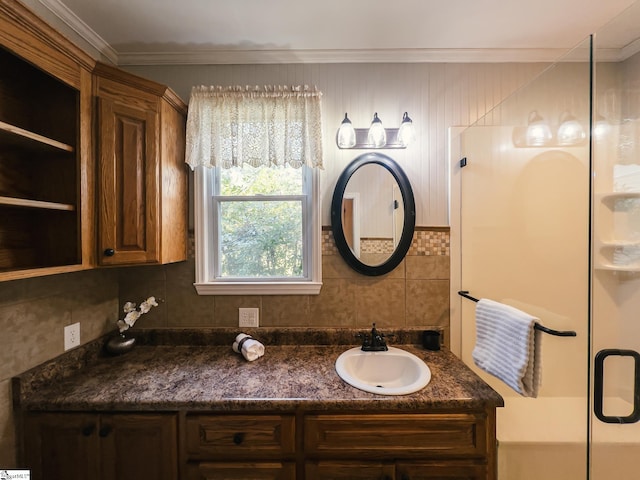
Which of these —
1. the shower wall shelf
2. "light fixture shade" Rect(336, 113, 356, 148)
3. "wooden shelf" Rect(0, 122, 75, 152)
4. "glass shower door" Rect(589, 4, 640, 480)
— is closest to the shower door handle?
"glass shower door" Rect(589, 4, 640, 480)

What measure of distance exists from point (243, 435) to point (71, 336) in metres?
1.02

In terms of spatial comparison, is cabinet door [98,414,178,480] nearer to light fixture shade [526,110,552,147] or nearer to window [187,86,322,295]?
window [187,86,322,295]

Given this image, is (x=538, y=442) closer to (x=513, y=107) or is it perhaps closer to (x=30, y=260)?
(x=513, y=107)

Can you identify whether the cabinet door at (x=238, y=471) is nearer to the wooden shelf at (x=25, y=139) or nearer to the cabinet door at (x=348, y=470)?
the cabinet door at (x=348, y=470)

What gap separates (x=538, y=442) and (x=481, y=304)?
63 cm

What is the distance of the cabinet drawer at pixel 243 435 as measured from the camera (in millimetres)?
1103

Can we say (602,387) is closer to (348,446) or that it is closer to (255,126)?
(348,446)

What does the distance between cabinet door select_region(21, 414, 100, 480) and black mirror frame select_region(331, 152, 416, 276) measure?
138 cm

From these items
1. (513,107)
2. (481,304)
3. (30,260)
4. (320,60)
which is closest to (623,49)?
(513,107)

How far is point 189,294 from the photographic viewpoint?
1670mm

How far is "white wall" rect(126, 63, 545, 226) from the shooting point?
1655 mm

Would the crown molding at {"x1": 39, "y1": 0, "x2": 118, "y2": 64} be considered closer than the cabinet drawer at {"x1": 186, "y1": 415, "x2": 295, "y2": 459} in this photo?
No

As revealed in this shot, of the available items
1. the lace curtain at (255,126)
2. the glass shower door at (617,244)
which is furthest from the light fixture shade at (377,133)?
the glass shower door at (617,244)

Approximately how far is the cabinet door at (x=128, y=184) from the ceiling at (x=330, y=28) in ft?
1.72
